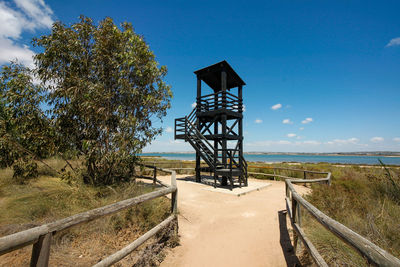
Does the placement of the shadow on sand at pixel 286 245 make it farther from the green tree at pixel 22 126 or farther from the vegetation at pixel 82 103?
the green tree at pixel 22 126

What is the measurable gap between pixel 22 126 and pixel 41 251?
627cm

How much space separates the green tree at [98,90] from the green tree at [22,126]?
406mm

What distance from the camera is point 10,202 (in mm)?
4590

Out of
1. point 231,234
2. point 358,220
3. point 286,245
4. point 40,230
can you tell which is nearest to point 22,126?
point 40,230

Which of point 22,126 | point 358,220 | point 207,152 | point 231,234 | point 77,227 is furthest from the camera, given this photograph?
point 207,152

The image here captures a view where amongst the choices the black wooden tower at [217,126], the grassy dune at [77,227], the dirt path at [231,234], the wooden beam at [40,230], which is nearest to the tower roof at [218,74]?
the black wooden tower at [217,126]

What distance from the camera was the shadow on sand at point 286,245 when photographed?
11.6ft

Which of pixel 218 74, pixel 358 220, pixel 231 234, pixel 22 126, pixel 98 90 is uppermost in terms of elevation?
pixel 218 74

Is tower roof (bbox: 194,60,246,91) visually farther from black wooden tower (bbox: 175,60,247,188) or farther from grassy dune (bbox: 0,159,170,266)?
grassy dune (bbox: 0,159,170,266)

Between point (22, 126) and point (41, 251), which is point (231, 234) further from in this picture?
point (22, 126)

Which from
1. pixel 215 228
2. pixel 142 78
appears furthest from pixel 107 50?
pixel 215 228

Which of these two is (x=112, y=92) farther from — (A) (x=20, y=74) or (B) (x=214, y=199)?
(B) (x=214, y=199)

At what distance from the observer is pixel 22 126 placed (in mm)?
6121

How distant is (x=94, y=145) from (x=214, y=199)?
5086 millimetres
